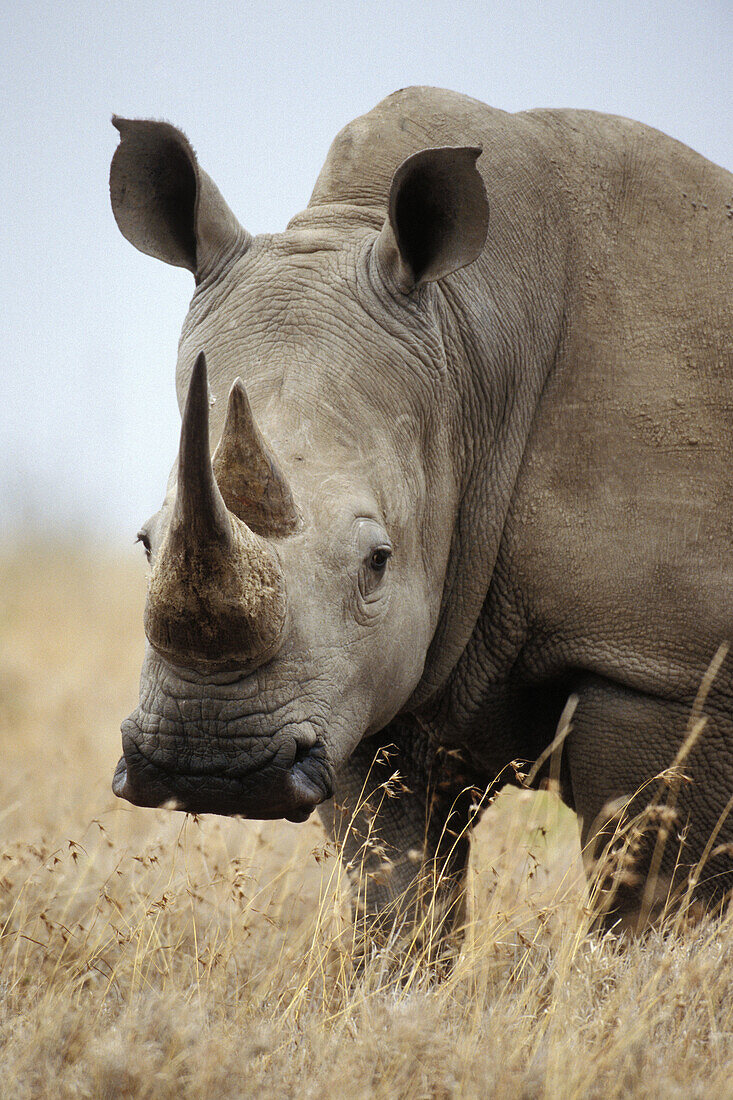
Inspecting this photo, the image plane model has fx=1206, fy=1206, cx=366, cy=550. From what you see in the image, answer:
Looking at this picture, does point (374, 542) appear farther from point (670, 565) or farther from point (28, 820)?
point (28, 820)

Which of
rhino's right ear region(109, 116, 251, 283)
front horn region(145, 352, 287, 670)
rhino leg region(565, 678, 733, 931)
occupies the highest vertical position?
rhino's right ear region(109, 116, 251, 283)

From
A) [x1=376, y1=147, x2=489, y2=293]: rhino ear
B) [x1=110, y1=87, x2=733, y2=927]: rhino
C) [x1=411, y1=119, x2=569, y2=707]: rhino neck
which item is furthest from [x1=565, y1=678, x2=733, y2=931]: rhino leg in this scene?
[x1=376, y1=147, x2=489, y2=293]: rhino ear

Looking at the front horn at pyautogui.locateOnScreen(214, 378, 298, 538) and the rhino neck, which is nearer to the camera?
the front horn at pyautogui.locateOnScreen(214, 378, 298, 538)

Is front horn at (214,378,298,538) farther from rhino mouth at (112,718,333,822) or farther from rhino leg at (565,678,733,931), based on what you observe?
rhino leg at (565,678,733,931)

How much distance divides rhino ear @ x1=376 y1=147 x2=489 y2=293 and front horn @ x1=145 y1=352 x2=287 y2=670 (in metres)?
1.16

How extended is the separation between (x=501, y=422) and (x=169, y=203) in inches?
52.3

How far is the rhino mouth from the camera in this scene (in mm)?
3006

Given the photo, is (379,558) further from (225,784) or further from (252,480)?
(225,784)

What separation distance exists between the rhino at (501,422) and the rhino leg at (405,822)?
0.18m

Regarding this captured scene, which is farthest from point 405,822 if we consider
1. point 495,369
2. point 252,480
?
point 252,480

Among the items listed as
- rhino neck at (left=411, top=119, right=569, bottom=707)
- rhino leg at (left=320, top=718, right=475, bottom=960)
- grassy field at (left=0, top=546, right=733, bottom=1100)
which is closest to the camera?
grassy field at (left=0, top=546, right=733, bottom=1100)

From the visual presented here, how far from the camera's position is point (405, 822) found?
4488mm

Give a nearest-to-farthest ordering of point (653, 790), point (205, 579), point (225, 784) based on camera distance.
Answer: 1. point (205, 579)
2. point (225, 784)
3. point (653, 790)

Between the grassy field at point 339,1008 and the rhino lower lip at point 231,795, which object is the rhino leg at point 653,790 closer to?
the grassy field at point 339,1008
